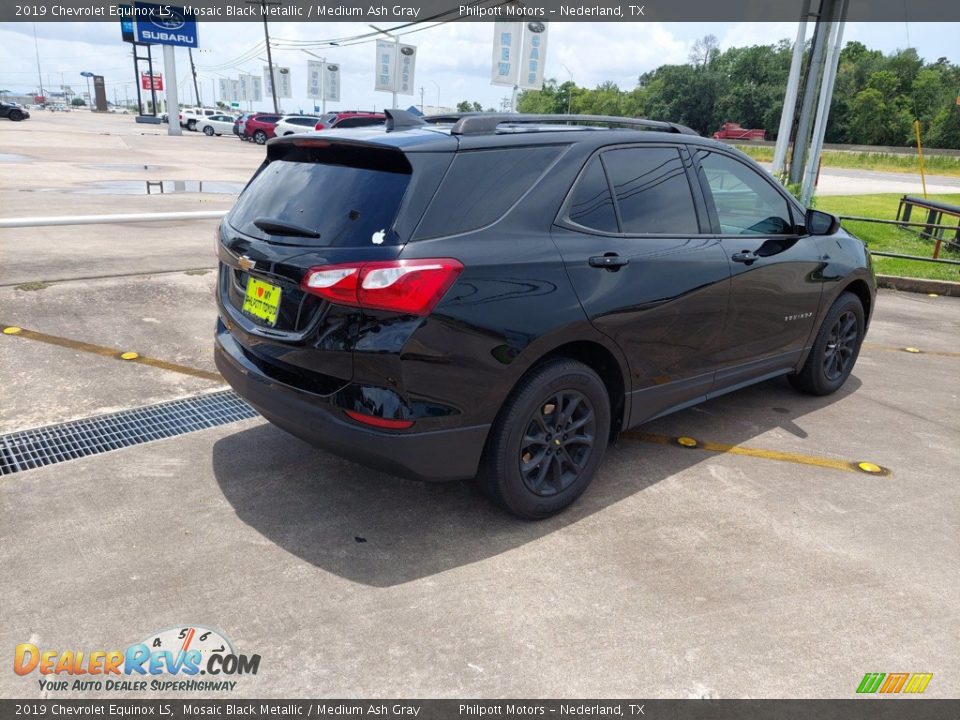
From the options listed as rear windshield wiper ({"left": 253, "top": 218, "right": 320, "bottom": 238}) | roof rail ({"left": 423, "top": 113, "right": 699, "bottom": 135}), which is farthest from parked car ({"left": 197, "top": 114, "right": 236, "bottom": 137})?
rear windshield wiper ({"left": 253, "top": 218, "right": 320, "bottom": 238})

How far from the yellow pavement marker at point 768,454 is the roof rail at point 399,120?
91.0 inches

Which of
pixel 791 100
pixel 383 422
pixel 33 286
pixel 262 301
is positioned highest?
pixel 791 100

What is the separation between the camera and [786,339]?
467 centimetres

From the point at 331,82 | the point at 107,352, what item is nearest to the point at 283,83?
the point at 331,82

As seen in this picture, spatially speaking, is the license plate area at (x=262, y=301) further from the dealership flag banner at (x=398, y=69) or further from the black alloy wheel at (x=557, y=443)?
the dealership flag banner at (x=398, y=69)

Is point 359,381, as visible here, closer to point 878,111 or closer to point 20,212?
point 20,212

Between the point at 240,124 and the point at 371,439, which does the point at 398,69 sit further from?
the point at 371,439

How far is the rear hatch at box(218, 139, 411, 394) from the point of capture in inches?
112

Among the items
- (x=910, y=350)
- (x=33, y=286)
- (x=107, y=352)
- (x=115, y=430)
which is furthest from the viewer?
(x=910, y=350)

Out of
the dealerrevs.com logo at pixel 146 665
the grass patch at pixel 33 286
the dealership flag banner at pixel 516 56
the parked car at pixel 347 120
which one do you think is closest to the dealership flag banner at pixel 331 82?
the parked car at pixel 347 120

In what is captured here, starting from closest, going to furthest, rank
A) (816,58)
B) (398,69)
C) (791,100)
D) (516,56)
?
(816,58) → (791,100) → (516,56) → (398,69)

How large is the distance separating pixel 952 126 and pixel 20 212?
67.6 m

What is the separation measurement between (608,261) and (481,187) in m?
0.73

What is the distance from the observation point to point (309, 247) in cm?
294
